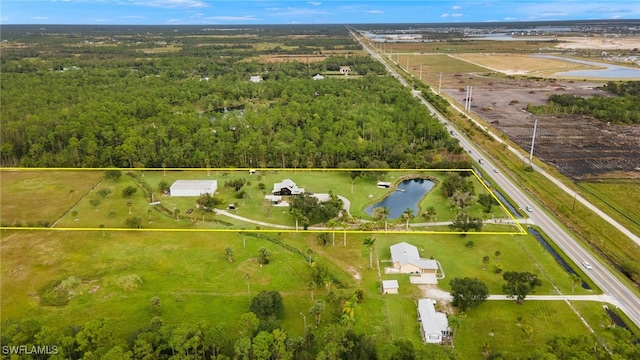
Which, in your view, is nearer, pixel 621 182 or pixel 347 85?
pixel 621 182

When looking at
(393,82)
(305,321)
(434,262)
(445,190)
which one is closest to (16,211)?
(305,321)

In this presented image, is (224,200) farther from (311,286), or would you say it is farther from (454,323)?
(454,323)

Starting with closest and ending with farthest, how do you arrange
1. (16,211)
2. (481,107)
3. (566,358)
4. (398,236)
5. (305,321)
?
(566,358), (305,321), (398,236), (16,211), (481,107)

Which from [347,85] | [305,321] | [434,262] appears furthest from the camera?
[347,85]

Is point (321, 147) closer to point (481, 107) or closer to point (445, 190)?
point (445, 190)

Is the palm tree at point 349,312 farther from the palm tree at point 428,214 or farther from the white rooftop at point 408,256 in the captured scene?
the palm tree at point 428,214

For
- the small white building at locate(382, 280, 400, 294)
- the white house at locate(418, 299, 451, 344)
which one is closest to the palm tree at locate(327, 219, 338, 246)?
the small white building at locate(382, 280, 400, 294)

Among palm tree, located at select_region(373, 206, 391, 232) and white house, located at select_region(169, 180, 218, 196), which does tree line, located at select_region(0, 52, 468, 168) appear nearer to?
white house, located at select_region(169, 180, 218, 196)

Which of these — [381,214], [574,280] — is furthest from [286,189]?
[574,280]
